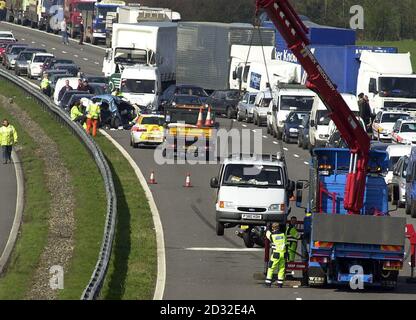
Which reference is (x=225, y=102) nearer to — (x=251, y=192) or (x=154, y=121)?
(x=154, y=121)

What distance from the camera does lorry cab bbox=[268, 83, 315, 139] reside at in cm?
5691

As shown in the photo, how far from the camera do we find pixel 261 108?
6200 cm

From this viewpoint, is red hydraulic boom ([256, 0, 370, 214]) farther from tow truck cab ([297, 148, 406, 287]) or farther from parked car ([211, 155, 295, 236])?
parked car ([211, 155, 295, 236])

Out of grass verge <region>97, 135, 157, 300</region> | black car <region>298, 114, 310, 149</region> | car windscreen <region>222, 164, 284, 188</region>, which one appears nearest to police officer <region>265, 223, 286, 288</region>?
grass verge <region>97, 135, 157, 300</region>

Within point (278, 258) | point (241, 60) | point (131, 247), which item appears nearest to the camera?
point (278, 258)

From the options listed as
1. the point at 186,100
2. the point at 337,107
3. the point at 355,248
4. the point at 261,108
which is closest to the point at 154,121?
the point at 186,100

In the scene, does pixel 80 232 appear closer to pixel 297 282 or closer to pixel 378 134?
pixel 297 282

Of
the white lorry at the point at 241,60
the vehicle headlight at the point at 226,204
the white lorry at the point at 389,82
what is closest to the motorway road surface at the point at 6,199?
the vehicle headlight at the point at 226,204

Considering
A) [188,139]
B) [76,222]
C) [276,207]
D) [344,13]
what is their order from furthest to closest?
[344,13], [188,139], [76,222], [276,207]

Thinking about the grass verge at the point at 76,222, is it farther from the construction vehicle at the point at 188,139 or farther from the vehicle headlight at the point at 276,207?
the vehicle headlight at the point at 276,207

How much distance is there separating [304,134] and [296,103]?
4604 mm

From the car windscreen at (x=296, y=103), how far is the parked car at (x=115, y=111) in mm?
5849

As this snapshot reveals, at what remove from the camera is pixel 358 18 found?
105 meters

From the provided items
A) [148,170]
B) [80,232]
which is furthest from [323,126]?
[80,232]
